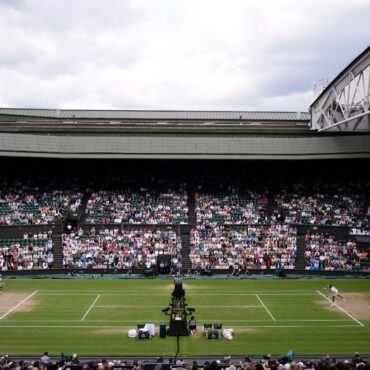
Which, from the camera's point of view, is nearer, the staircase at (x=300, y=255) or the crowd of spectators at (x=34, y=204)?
the staircase at (x=300, y=255)

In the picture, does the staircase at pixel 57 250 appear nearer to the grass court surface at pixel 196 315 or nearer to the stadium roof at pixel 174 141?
the grass court surface at pixel 196 315

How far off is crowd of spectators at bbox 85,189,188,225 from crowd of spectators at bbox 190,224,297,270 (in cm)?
357

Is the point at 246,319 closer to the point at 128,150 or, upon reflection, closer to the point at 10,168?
the point at 128,150

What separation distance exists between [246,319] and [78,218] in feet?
80.4

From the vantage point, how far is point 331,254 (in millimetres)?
45812

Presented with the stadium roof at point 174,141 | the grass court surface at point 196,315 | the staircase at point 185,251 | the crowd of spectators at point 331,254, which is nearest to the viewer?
the grass court surface at point 196,315

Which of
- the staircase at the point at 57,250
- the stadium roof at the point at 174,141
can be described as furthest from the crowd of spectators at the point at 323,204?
the staircase at the point at 57,250

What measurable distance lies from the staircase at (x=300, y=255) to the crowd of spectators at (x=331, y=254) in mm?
341

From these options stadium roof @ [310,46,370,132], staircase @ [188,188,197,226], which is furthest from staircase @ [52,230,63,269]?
stadium roof @ [310,46,370,132]

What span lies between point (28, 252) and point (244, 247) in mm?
19071

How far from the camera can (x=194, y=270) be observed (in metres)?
44.3

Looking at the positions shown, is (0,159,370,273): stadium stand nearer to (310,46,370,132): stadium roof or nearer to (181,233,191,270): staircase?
(181,233,191,270): staircase

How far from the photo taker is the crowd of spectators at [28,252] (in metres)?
44.3

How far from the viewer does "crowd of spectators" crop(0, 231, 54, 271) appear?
44281 millimetres
